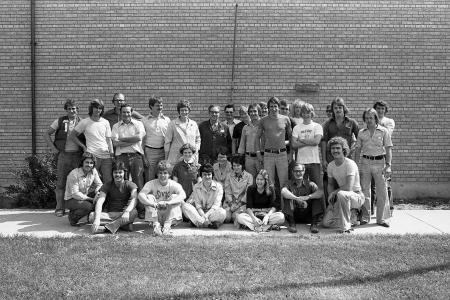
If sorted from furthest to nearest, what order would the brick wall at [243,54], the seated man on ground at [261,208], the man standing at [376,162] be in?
the brick wall at [243,54], the man standing at [376,162], the seated man on ground at [261,208]

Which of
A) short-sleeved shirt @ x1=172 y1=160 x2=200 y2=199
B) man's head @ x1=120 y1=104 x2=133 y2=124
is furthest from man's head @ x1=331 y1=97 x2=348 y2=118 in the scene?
man's head @ x1=120 y1=104 x2=133 y2=124

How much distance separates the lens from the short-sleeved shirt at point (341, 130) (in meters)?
7.45

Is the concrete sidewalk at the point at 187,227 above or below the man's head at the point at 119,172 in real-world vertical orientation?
below

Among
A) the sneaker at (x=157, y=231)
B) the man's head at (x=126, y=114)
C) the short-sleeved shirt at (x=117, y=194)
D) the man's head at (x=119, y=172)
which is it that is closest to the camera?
the sneaker at (x=157, y=231)

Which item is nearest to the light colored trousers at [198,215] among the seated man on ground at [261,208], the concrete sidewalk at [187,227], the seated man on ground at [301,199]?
the concrete sidewalk at [187,227]

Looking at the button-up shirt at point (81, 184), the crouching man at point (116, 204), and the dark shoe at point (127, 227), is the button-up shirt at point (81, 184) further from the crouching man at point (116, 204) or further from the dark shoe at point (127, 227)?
the dark shoe at point (127, 227)

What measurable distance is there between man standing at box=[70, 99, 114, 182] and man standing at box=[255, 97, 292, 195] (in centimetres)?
259

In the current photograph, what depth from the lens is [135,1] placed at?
9.62 meters

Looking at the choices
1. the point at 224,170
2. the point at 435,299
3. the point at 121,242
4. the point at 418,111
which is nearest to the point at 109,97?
the point at 224,170

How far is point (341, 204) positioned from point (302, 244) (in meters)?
1.26

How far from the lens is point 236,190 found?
7.31 meters

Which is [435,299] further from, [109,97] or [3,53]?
[3,53]

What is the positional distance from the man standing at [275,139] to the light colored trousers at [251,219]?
67 centimetres

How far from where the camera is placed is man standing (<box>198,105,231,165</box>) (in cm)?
780
